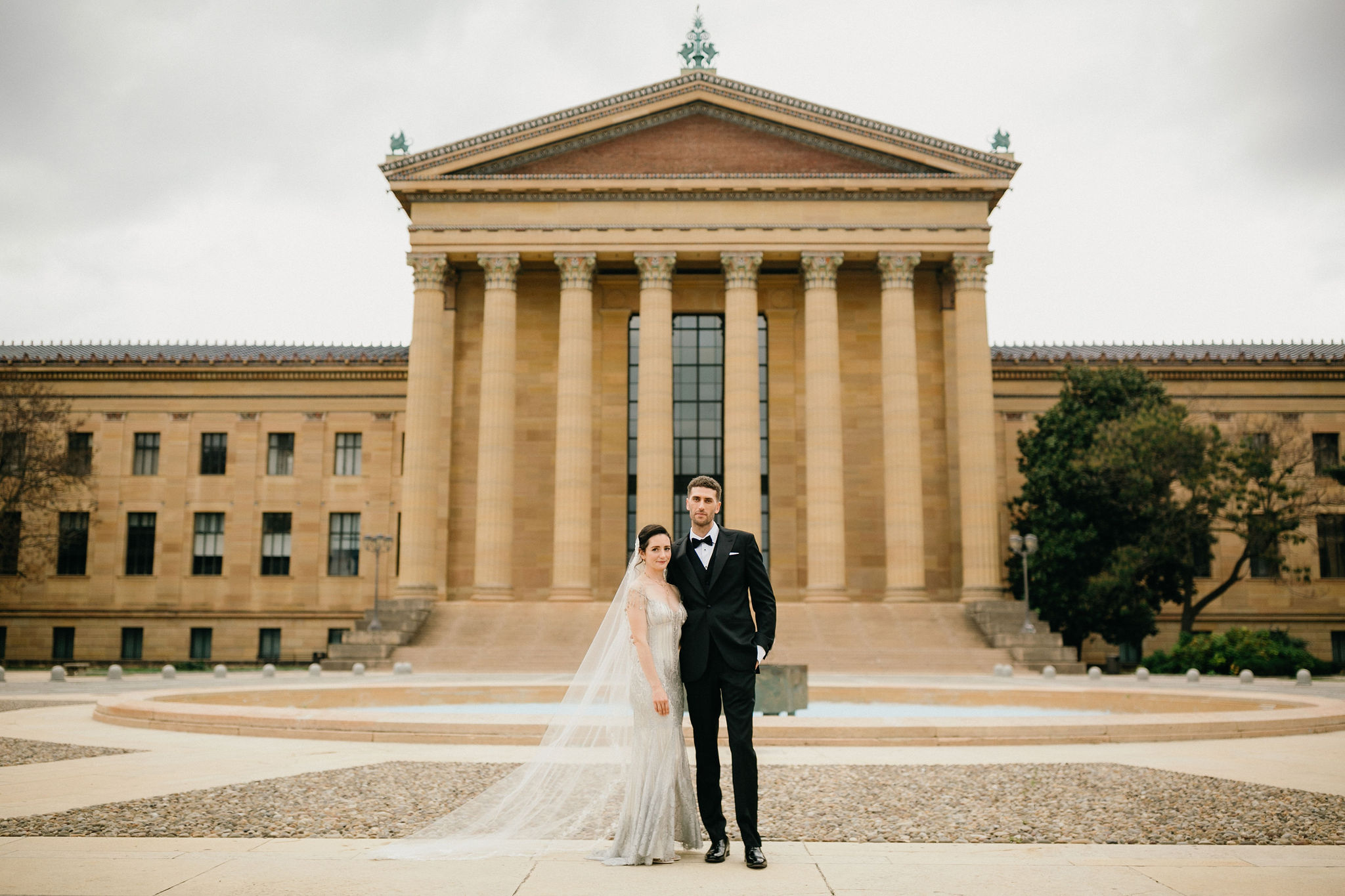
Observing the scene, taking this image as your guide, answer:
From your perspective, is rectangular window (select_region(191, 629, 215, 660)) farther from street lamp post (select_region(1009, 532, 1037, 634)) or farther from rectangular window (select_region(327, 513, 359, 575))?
street lamp post (select_region(1009, 532, 1037, 634))

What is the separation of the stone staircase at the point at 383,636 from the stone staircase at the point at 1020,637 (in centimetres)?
2120

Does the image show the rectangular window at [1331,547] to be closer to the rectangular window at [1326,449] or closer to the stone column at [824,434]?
the rectangular window at [1326,449]

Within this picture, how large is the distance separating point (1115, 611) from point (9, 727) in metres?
37.6

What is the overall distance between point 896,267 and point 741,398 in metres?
8.63

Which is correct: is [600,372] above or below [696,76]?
below

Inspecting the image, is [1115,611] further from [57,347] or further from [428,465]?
[57,347]

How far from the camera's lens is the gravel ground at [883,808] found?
27.4 feet

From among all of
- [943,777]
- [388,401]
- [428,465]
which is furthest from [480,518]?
[943,777]

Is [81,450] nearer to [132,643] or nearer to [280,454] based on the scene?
[280,454]

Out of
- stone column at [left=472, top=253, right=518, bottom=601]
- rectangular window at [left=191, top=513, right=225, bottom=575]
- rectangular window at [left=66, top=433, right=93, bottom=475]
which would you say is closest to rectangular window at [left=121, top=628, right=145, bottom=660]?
rectangular window at [left=191, top=513, right=225, bottom=575]

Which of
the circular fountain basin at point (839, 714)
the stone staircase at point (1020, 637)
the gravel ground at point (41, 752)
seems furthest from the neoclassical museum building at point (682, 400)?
the gravel ground at point (41, 752)

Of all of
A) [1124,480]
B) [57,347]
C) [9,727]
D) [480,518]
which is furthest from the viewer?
[57,347]

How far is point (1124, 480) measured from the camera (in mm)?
41594

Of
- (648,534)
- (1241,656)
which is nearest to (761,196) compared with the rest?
(1241,656)
